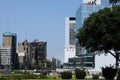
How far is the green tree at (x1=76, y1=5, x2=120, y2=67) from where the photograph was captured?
1982 inches

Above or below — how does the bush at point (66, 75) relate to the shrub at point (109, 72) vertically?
below

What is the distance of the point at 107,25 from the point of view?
5069 cm

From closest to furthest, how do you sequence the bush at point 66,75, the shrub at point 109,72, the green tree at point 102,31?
the green tree at point 102,31 < the shrub at point 109,72 < the bush at point 66,75

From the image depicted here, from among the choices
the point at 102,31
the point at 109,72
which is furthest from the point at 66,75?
the point at 102,31

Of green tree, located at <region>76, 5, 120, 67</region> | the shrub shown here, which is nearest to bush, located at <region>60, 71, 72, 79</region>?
green tree, located at <region>76, 5, 120, 67</region>

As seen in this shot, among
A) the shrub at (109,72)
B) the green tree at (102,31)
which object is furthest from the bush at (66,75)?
the shrub at (109,72)

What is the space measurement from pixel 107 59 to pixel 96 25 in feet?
184

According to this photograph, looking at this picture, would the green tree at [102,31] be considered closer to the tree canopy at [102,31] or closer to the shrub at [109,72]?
the tree canopy at [102,31]

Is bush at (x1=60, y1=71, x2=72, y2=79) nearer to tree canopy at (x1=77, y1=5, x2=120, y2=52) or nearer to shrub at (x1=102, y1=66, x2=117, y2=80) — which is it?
tree canopy at (x1=77, y1=5, x2=120, y2=52)

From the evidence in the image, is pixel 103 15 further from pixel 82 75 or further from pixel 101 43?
pixel 82 75

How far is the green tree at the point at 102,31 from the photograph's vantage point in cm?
5034

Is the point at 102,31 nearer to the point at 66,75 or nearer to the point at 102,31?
the point at 102,31

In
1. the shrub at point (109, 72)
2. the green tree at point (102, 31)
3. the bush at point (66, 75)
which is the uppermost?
the green tree at point (102, 31)

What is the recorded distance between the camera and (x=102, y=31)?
5119 centimetres
